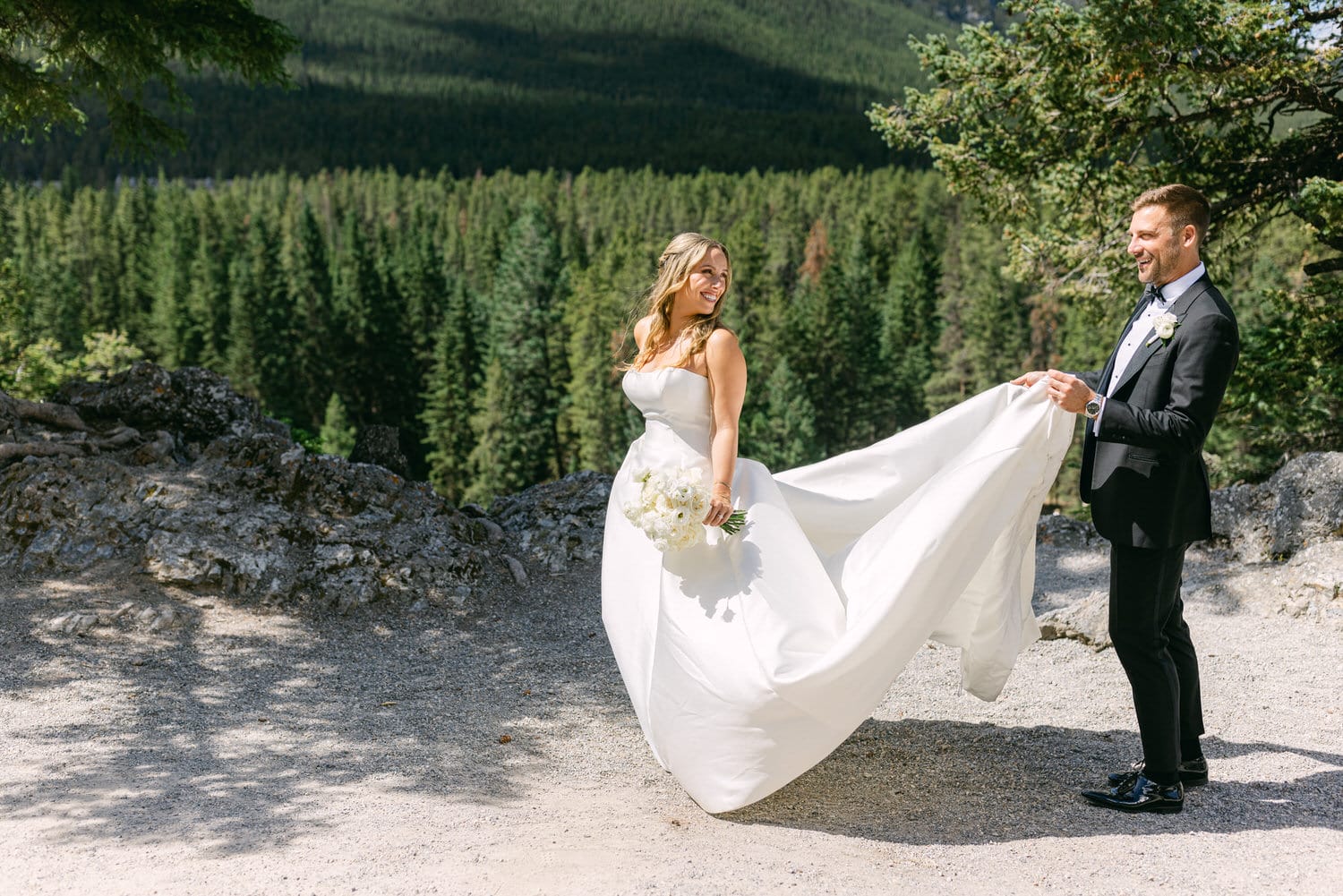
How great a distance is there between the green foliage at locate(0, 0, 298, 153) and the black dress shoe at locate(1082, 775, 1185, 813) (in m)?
8.58

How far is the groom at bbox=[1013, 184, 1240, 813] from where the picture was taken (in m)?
4.10

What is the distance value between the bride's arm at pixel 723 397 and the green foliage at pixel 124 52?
6.07 meters

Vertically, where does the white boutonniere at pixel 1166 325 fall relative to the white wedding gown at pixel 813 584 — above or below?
above

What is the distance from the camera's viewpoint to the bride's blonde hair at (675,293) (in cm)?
494

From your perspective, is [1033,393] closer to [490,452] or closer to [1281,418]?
[1281,418]

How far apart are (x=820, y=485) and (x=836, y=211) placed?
94.7 meters

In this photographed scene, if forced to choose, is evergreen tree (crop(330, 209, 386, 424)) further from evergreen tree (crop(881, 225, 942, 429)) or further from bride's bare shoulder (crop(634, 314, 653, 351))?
bride's bare shoulder (crop(634, 314, 653, 351))

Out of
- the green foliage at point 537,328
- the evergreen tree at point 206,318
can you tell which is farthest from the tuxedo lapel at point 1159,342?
the evergreen tree at point 206,318

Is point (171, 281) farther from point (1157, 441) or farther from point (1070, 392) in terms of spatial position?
point (1157, 441)

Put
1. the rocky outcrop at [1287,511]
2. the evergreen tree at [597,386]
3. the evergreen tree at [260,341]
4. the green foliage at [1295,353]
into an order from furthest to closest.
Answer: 1. the evergreen tree at [260,341]
2. the evergreen tree at [597,386]
3. the green foliage at [1295,353]
4. the rocky outcrop at [1287,511]

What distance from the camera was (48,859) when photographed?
13.0ft

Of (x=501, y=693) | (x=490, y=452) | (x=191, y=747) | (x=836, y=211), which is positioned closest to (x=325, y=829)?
(x=191, y=747)

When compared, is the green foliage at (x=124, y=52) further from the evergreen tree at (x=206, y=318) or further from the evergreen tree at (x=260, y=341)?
the evergreen tree at (x=206, y=318)

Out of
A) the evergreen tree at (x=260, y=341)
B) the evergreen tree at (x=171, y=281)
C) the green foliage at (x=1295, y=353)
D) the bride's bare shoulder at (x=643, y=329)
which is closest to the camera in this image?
the bride's bare shoulder at (x=643, y=329)
